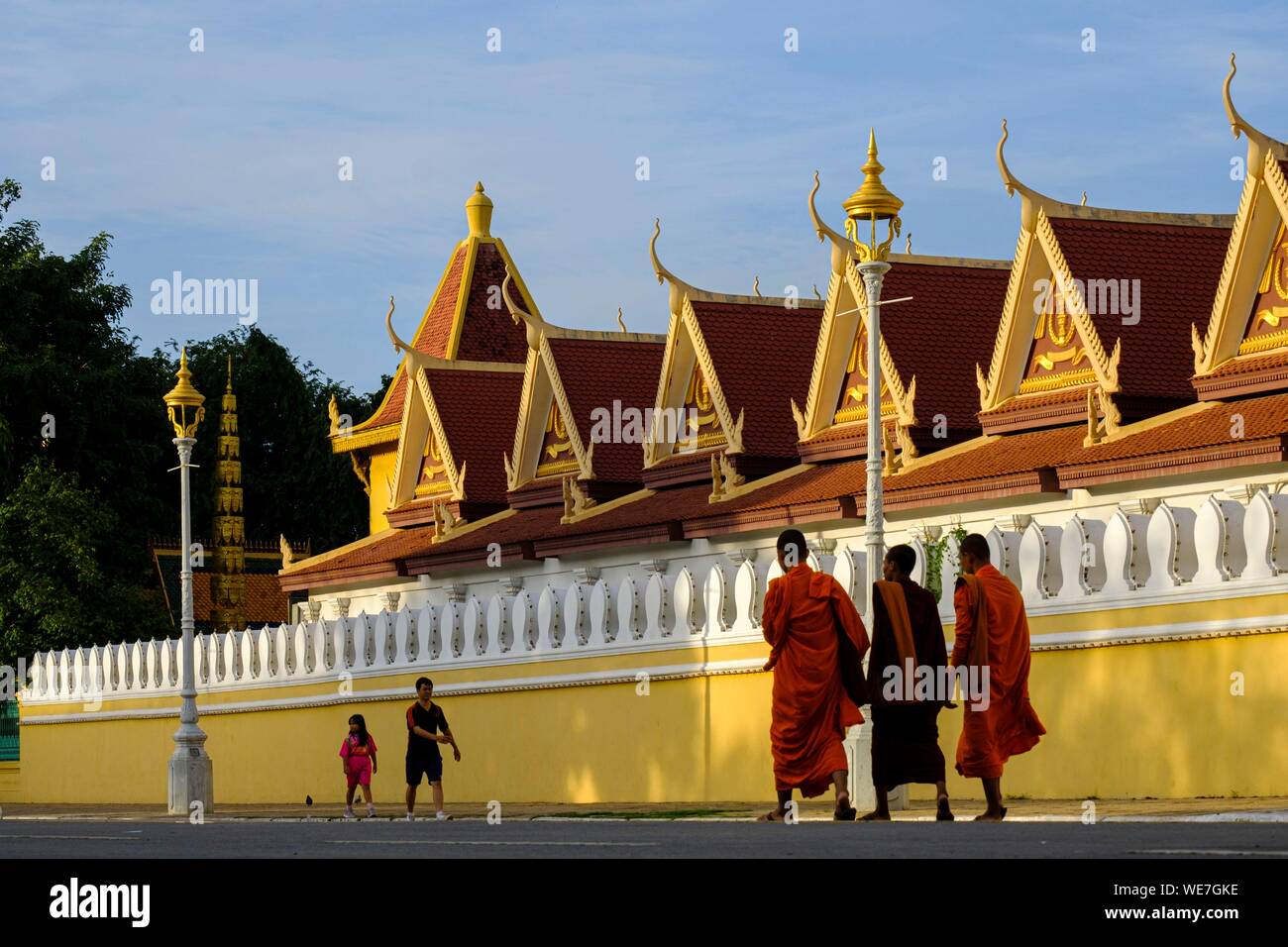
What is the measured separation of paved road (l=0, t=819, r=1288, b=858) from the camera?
1173 centimetres

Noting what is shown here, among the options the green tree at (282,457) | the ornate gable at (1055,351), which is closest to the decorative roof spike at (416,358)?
the ornate gable at (1055,351)

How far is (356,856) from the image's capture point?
40.5 feet

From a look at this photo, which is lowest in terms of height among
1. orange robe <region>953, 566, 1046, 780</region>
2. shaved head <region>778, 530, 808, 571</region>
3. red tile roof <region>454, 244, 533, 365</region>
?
orange robe <region>953, 566, 1046, 780</region>

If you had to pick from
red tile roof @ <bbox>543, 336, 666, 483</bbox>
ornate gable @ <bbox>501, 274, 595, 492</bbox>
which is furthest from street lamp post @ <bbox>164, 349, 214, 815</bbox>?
ornate gable @ <bbox>501, 274, 595, 492</bbox>

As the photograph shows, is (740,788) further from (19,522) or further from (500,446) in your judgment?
(19,522)

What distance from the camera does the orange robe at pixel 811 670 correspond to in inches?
690

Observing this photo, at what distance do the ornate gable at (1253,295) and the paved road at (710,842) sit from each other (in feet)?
34.7

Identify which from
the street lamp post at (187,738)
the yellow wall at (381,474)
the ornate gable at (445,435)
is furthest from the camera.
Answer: the yellow wall at (381,474)

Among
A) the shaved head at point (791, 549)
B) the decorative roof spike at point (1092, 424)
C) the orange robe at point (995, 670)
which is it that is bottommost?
the orange robe at point (995, 670)

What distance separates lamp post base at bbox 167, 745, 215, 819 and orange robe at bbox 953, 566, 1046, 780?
629 inches

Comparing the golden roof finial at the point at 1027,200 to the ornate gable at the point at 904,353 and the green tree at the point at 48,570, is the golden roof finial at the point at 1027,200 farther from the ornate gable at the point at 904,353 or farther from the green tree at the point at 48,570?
the green tree at the point at 48,570

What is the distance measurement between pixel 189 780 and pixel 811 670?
1536 cm

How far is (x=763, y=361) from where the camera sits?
35.9m

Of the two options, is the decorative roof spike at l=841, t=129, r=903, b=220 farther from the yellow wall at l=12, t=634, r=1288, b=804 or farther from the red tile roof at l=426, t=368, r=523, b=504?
the red tile roof at l=426, t=368, r=523, b=504
